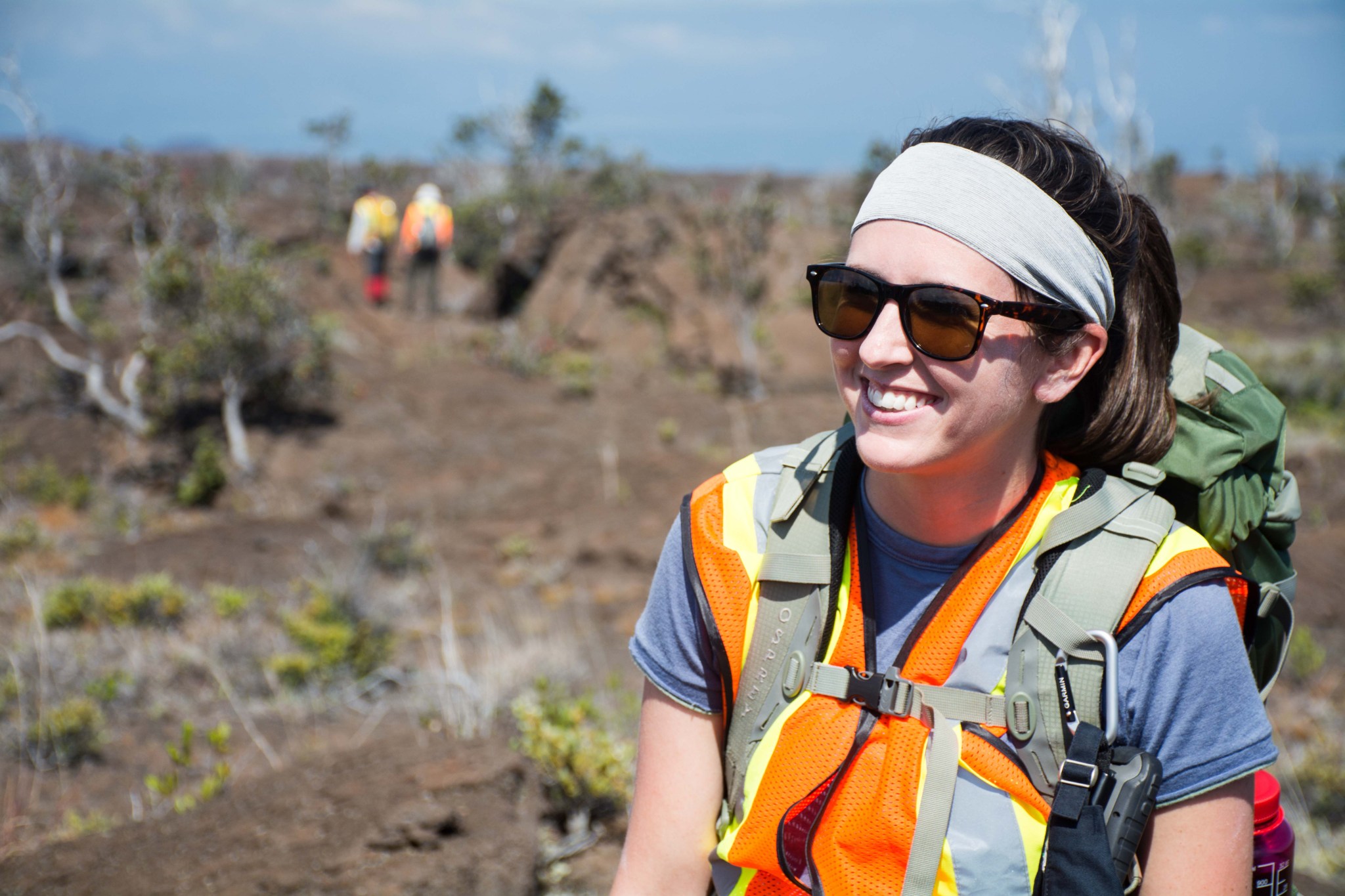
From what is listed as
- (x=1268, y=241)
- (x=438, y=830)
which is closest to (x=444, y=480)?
(x=438, y=830)

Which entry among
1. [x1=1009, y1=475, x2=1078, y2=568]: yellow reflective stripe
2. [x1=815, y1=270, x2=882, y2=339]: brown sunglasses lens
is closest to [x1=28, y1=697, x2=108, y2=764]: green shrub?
[x1=815, y1=270, x2=882, y2=339]: brown sunglasses lens

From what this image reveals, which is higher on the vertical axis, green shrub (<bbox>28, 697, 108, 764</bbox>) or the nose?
the nose

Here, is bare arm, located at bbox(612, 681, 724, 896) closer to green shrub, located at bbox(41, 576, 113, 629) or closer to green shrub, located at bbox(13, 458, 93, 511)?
green shrub, located at bbox(41, 576, 113, 629)

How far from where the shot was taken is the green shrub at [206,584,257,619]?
6.11 meters

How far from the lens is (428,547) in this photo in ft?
26.8

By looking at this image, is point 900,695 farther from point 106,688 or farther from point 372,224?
point 372,224

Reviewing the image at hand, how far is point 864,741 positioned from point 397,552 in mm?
6942

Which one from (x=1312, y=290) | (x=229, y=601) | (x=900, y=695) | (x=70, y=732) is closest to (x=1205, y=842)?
(x=900, y=695)

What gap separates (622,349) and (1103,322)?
44.7ft

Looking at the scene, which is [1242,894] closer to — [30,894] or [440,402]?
[30,894]

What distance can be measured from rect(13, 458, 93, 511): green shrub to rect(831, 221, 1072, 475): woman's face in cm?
982

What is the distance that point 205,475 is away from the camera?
937cm

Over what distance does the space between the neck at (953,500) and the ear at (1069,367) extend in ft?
0.38

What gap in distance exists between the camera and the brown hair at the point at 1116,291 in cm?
137
